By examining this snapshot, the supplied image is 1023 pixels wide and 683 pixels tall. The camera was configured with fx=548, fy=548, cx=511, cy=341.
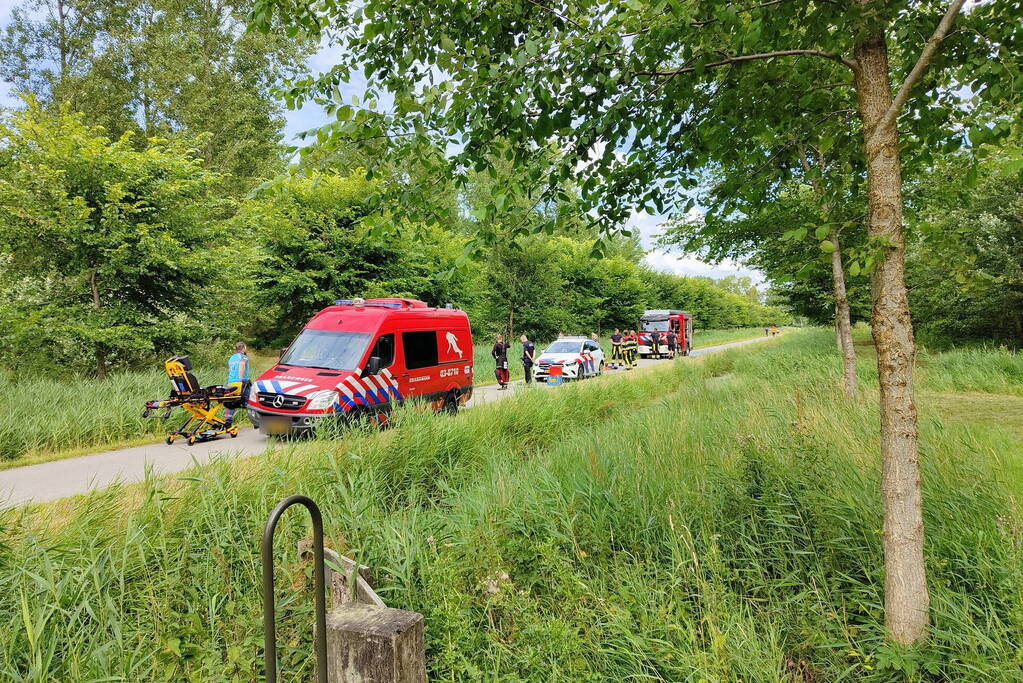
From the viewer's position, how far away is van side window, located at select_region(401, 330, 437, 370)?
34.3ft

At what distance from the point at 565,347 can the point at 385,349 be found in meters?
11.6

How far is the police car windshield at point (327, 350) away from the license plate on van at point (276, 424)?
1.13 meters

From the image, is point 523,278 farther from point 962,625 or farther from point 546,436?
point 962,625

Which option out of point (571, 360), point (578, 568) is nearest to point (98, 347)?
point (578, 568)

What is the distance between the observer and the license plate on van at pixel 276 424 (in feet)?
28.0

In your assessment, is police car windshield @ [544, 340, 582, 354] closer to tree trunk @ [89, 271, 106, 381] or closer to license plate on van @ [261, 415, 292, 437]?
license plate on van @ [261, 415, 292, 437]

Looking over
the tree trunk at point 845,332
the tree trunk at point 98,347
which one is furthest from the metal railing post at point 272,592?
the tree trunk at point 98,347

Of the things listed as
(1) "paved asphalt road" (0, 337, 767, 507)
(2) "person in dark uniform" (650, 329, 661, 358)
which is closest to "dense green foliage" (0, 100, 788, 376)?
(1) "paved asphalt road" (0, 337, 767, 507)

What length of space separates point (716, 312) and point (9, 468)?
78122 millimetres

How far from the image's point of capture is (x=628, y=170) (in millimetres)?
3541

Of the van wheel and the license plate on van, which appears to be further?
the van wheel

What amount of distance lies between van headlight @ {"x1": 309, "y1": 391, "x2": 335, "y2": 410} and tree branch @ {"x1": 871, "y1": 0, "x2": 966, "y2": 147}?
778cm

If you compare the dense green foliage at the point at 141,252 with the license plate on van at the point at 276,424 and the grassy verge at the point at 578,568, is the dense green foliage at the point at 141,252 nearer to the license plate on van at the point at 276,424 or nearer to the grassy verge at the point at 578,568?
the license plate on van at the point at 276,424

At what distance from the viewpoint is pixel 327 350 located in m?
9.70
